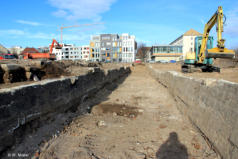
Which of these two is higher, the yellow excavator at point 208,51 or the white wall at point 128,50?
the white wall at point 128,50

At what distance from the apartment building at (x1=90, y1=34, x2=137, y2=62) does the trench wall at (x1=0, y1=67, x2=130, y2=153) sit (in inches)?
3013

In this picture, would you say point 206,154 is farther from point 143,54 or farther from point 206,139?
Result: point 143,54

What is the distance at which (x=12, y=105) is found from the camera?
244 centimetres

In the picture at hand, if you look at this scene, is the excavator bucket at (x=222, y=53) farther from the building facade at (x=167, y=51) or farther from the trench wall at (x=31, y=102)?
the building facade at (x=167, y=51)

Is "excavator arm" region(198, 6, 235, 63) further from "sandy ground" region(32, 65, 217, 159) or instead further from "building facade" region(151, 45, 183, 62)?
"building facade" region(151, 45, 183, 62)

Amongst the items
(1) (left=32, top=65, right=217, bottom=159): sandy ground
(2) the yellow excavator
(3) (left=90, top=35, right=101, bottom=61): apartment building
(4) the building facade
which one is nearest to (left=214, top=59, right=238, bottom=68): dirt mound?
(2) the yellow excavator

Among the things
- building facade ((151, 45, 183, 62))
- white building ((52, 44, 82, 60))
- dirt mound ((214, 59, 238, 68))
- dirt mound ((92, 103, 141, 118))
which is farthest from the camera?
white building ((52, 44, 82, 60))

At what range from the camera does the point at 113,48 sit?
83.9 m

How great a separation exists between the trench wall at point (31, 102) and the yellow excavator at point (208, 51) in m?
9.22

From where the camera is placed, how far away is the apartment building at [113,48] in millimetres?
80625

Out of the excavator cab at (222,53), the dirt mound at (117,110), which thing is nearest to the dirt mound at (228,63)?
the excavator cab at (222,53)

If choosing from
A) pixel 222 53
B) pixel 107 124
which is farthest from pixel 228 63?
pixel 107 124

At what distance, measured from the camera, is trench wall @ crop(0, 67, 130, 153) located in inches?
90.8

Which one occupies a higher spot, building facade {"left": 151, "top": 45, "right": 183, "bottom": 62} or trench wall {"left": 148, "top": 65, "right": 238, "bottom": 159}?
building facade {"left": 151, "top": 45, "right": 183, "bottom": 62}
